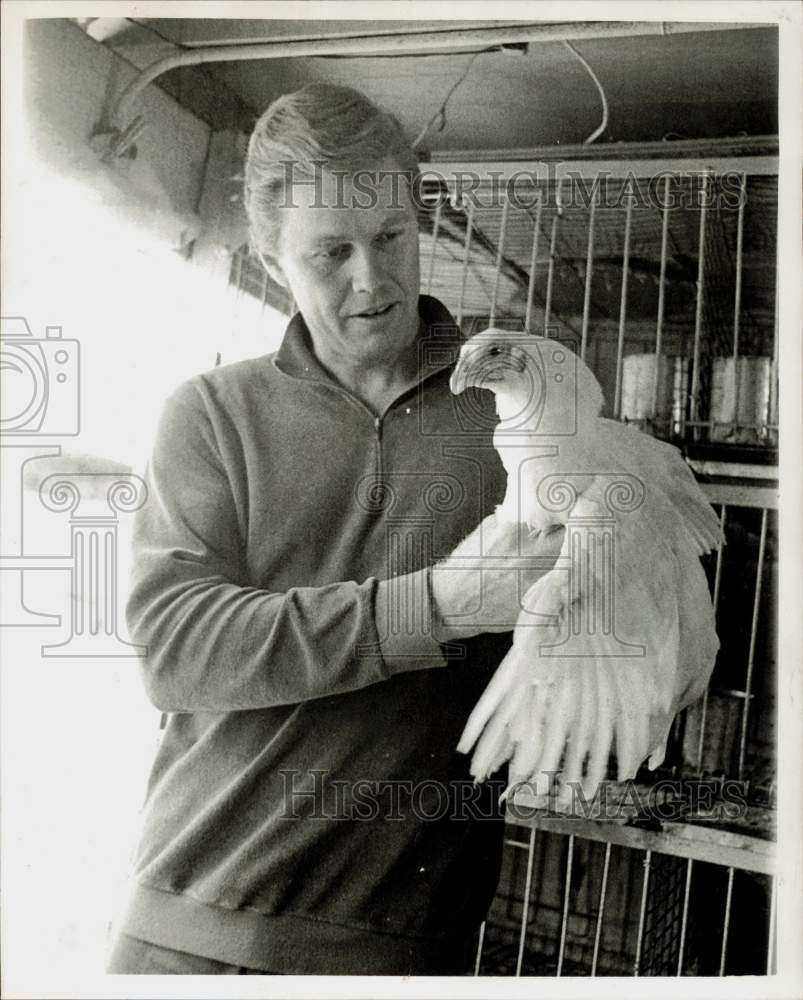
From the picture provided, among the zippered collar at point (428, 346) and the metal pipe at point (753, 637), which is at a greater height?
the zippered collar at point (428, 346)

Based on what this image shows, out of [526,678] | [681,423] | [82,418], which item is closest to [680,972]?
[526,678]

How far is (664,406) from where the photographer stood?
0.72m

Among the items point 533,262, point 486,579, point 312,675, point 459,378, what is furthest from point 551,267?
point 312,675

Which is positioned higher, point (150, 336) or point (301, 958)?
point (150, 336)

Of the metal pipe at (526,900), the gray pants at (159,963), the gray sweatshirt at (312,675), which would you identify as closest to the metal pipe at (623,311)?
the gray sweatshirt at (312,675)

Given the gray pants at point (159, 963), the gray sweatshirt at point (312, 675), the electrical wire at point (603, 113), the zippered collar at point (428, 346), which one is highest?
the electrical wire at point (603, 113)

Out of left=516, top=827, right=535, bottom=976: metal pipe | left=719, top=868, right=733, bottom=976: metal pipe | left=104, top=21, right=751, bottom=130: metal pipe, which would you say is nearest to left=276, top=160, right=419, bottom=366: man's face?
left=104, top=21, right=751, bottom=130: metal pipe

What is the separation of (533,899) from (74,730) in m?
0.38

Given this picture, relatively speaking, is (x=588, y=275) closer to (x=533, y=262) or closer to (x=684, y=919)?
(x=533, y=262)

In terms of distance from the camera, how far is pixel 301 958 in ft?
2.18

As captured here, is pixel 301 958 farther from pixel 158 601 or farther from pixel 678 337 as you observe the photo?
pixel 678 337

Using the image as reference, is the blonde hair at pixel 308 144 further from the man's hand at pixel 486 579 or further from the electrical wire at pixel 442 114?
the man's hand at pixel 486 579

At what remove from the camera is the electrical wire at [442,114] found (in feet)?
2.35

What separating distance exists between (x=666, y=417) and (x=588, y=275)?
0.13m
